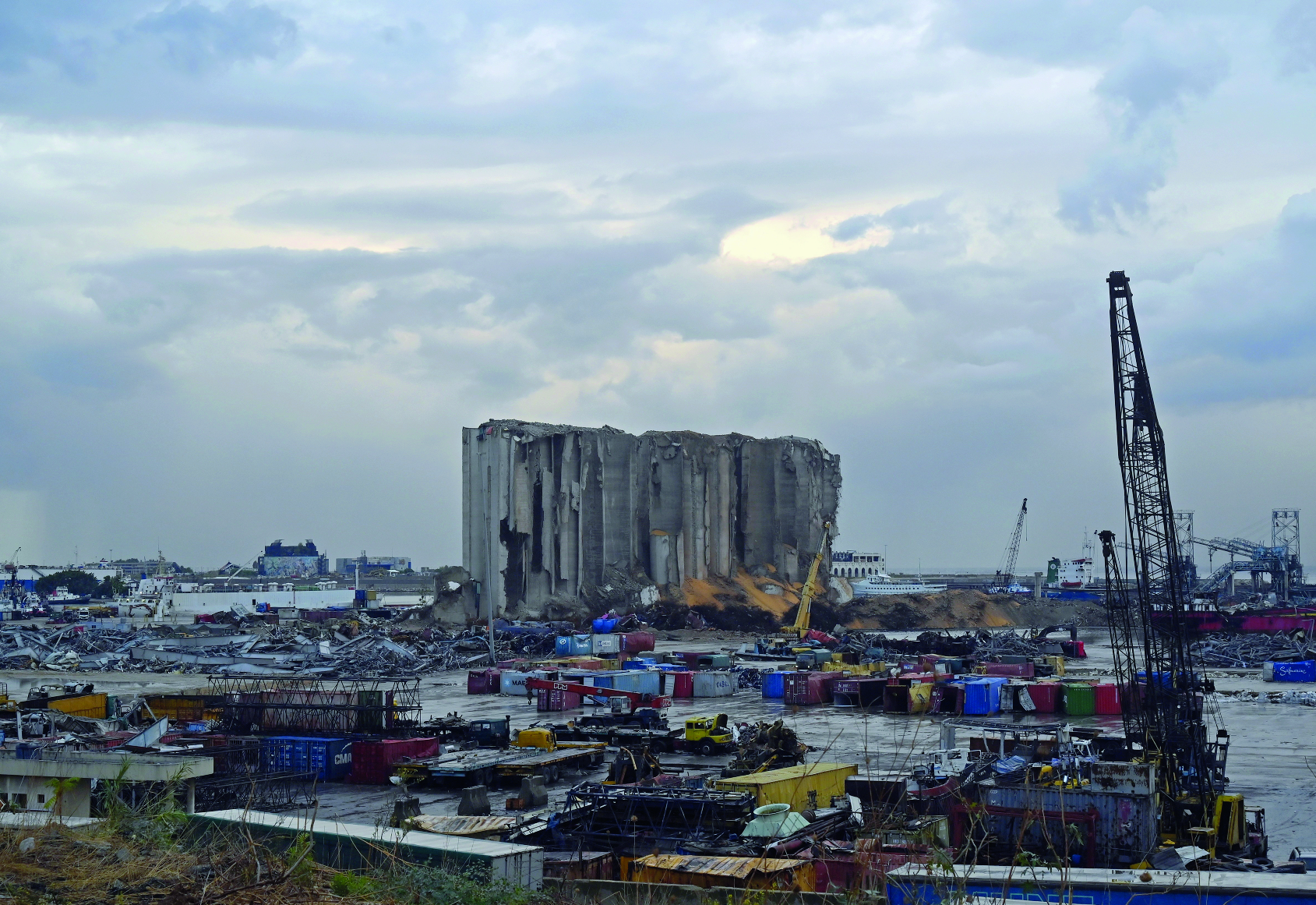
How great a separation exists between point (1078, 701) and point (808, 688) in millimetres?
10522

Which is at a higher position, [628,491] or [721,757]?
[628,491]

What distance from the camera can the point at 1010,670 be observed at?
6350 centimetres

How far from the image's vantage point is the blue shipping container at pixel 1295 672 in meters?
60.5

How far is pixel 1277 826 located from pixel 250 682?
36676 mm

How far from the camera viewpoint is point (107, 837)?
11914 mm

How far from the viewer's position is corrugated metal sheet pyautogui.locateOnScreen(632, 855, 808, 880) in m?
15.7

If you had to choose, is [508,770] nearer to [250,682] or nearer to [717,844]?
[717,844]

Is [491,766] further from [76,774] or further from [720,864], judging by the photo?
[720,864]

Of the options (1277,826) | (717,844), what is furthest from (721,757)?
(717,844)

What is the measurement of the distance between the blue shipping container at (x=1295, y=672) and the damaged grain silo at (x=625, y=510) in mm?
64613

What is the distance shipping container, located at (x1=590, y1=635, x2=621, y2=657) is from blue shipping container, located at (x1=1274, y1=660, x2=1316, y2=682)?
35.2 metres

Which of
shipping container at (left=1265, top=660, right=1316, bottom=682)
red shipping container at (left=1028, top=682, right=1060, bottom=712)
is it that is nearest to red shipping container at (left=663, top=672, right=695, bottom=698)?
red shipping container at (left=1028, top=682, right=1060, bottom=712)

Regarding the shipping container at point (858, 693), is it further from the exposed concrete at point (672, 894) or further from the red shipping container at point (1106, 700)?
the exposed concrete at point (672, 894)

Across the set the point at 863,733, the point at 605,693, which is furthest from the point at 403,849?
the point at 605,693
